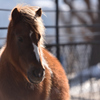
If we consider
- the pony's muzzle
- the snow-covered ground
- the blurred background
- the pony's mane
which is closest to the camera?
the pony's muzzle

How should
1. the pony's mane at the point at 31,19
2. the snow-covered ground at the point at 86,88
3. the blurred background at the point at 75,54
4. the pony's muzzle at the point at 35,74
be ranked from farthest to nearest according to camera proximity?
the snow-covered ground at the point at 86,88
the blurred background at the point at 75,54
the pony's mane at the point at 31,19
the pony's muzzle at the point at 35,74

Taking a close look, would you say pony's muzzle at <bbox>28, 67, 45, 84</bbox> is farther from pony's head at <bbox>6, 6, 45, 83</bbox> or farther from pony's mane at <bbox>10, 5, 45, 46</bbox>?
pony's mane at <bbox>10, 5, 45, 46</bbox>

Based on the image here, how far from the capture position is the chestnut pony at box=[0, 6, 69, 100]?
1.80 metres

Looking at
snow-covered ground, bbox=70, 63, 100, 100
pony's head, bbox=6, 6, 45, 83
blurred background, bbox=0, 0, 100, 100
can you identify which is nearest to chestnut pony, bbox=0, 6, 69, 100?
pony's head, bbox=6, 6, 45, 83

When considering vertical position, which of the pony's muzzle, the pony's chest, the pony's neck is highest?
the pony's neck

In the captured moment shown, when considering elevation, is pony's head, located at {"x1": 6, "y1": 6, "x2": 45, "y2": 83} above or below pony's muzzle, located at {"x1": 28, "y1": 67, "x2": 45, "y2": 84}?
above

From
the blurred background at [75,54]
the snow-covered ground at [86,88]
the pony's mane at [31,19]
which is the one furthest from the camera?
the snow-covered ground at [86,88]

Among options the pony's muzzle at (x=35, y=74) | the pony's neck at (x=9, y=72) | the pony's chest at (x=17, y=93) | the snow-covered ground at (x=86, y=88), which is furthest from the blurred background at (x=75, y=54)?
the pony's muzzle at (x=35, y=74)

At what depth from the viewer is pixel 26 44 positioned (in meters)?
1.83

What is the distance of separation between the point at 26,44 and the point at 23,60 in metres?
0.14

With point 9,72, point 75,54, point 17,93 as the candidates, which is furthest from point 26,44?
point 75,54

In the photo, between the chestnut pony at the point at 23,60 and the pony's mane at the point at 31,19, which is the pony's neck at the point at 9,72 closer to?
the chestnut pony at the point at 23,60

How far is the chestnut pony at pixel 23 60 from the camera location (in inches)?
70.9

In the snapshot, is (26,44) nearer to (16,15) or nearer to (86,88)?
(16,15)
